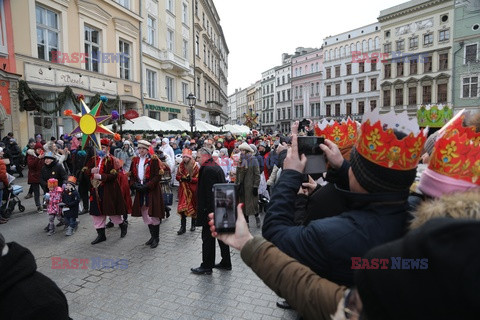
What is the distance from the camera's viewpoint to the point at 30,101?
44.1 ft

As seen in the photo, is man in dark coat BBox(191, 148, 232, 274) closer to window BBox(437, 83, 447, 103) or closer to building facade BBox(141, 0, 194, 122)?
building facade BBox(141, 0, 194, 122)

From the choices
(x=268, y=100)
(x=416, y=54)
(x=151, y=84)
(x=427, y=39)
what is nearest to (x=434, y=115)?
(x=151, y=84)

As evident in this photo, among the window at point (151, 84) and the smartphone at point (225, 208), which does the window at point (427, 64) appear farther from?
the smartphone at point (225, 208)

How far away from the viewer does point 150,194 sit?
6.21 meters

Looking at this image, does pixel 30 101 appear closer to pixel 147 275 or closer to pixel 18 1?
pixel 18 1

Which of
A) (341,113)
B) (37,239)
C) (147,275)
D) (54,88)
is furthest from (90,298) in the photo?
(341,113)

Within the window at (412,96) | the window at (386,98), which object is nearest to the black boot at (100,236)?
the window at (412,96)

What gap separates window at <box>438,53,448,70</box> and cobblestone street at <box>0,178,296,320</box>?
44.1 m

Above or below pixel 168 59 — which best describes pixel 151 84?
below

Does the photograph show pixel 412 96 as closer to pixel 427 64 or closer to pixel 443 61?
pixel 427 64

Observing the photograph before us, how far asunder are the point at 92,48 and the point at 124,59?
281 cm

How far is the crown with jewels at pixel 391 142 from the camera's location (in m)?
1.48

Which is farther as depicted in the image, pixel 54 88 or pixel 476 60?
pixel 476 60

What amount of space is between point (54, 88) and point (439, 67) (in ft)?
142
